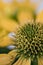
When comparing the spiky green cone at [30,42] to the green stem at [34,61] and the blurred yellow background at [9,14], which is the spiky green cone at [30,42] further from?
the blurred yellow background at [9,14]

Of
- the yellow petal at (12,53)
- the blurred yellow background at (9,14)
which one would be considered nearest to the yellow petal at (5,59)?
the yellow petal at (12,53)

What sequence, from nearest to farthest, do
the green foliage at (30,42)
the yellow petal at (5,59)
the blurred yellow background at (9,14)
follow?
1. the yellow petal at (5,59)
2. the green foliage at (30,42)
3. the blurred yellow background at (9,14)

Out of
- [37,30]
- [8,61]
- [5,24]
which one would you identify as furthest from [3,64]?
[5,24]

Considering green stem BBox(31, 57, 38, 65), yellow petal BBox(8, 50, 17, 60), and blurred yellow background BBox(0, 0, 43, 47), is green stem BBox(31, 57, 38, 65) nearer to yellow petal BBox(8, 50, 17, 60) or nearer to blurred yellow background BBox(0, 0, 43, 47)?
yellow petal BBox(8, 50, 17, 60)

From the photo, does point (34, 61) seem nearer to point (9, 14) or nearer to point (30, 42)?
point (30, 42)

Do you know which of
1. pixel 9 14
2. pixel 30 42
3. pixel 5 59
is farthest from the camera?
pixel 9 14

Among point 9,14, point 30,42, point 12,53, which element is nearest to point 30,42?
point 30,42

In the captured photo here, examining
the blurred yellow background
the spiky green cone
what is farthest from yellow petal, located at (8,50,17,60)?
the blurred yellow background

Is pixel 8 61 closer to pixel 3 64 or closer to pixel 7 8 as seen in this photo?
pixel 3 64
